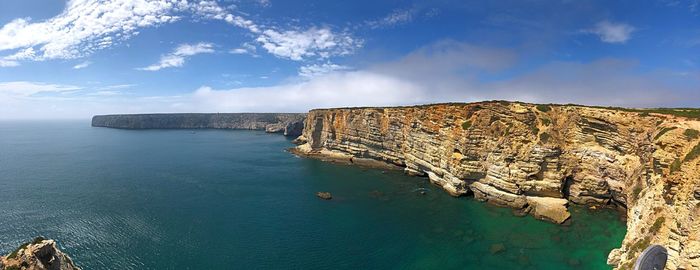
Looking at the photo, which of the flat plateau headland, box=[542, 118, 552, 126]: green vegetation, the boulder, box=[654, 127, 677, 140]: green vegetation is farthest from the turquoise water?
box=[542, 118, 552, 126]: green vegetation

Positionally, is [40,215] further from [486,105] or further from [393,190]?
[486,105]

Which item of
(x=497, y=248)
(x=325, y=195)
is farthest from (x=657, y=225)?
(x=325, y=195)

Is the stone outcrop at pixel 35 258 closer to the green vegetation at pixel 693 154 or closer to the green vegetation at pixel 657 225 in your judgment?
the green vegetation at pixel 657 225

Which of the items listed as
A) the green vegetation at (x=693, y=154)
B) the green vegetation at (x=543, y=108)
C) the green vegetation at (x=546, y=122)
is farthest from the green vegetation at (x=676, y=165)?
the green vegetation at (x=543, y=108)

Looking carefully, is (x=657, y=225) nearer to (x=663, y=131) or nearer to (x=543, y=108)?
(x=663, y=131)

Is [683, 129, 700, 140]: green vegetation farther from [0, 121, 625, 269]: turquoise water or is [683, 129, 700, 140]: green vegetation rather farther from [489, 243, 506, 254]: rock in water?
[489, 243, 506, 254]: rock in water

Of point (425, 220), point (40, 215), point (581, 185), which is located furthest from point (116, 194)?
point (581, 185)
